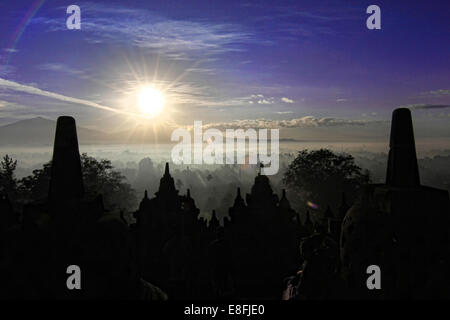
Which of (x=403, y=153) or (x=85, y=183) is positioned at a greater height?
(x=403, y=153)

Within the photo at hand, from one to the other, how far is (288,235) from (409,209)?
11477mm

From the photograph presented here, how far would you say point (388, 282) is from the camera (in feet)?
33.3

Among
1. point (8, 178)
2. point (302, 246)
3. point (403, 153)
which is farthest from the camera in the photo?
point (8, 178)

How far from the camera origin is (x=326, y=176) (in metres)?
48.3

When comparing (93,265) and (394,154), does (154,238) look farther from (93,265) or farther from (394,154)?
(394,154)

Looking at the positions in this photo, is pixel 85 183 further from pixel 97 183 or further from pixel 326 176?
pixel 326 176

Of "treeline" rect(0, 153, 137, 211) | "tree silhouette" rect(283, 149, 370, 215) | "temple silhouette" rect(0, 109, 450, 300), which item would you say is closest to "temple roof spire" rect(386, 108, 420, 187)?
"temple silhouette" rect(0, 109, 450, 300)

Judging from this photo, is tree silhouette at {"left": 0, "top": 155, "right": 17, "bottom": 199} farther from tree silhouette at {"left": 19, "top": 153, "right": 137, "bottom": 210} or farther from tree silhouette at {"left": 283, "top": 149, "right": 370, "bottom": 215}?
tree silhouette at {"left": 283, "top": 149, "right": 370, "bottom": 215}

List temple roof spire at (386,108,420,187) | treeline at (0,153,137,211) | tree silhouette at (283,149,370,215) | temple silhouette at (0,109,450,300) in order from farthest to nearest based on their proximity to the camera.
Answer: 1. tree silhouette at (283,149,370,215)
2. treeline at (0,153,137,211)
3. temple roof spire at (386,108,420,187)
4. temple silhouette at (0,109,450,300)

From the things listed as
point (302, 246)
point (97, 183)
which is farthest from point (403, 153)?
point (97, 183)

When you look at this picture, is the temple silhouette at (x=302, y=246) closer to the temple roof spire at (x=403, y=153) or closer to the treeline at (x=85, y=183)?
the temple roof spire at (x=403, y=153)

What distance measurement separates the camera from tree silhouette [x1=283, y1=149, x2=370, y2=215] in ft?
155

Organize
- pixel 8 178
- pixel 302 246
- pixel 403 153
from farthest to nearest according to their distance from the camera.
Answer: pixel 8 178
pixel 302 246
pixel 403 153

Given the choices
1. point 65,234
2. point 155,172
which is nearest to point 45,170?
point 65,234
